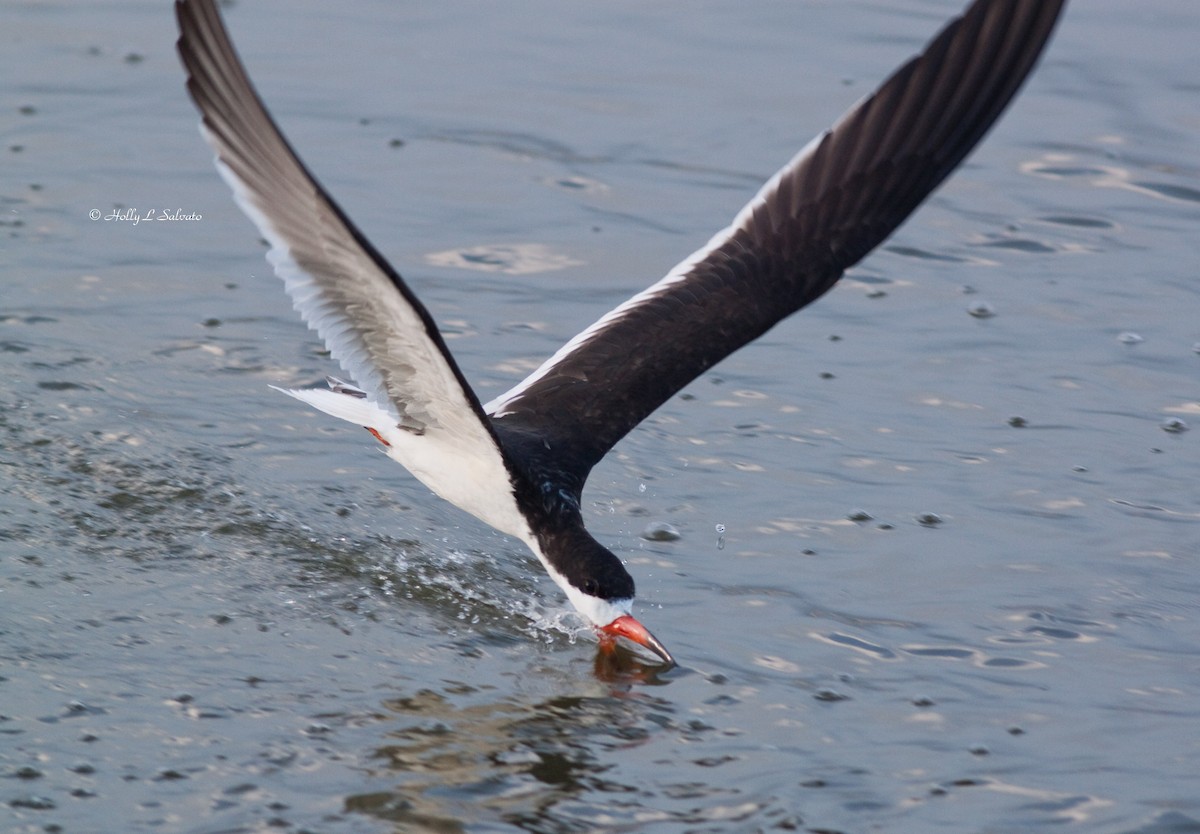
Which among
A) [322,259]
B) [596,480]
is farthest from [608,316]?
[322,259]

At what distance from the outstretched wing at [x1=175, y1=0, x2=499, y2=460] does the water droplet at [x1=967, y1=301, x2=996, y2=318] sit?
124 inches

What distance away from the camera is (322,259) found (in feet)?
14.8

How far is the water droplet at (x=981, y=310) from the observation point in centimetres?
742

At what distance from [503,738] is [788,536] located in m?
1.58

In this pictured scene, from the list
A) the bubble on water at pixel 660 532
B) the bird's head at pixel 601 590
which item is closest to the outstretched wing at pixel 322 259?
the bird's head at pixel 601 590

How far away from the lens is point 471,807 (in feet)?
14.1

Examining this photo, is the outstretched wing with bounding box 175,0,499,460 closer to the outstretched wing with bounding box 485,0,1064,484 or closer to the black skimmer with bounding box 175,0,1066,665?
the black skimmer with bounding box 175,0,1066,665

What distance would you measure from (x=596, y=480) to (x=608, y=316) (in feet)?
2.18

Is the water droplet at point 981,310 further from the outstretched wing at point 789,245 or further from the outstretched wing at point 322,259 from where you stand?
the outstretched wing at point 322,259

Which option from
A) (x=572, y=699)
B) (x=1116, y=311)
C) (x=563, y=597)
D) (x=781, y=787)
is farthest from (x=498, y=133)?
(x=781, y=787)

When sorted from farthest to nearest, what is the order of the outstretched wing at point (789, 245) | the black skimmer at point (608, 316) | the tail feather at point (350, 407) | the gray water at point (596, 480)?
the outstretched wing at point (789, 245), the tail feather at point (350, 407), the gray water at point (596, 480), the black skimmer at point (608, 316)

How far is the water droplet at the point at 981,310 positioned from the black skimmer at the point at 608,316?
1678 millimetres

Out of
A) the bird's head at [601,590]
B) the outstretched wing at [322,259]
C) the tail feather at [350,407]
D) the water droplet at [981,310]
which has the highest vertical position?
the outstretched wing at [322,259]

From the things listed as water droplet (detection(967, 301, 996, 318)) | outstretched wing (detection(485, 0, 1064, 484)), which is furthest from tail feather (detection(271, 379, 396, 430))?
water droplet (detection(967, 301, 996, 318))
